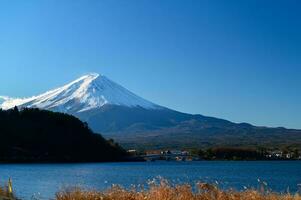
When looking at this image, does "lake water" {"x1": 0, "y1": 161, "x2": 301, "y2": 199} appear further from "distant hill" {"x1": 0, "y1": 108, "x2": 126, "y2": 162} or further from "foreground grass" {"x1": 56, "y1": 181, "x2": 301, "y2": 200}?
"distant hill" {"x1": 0, "y1": 108, "x2": 126, "y2": 162}

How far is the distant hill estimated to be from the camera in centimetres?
10672

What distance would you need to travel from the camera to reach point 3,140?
10569 cm

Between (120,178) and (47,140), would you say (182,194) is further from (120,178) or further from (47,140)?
(47,140)

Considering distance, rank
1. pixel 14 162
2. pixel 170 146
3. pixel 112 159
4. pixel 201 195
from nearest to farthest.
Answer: pixel 201 195 < pixel 14 162 < pixel 112 159 < pixel 170 146

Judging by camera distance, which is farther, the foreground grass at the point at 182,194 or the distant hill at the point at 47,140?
the distant hill at the point at 47,140

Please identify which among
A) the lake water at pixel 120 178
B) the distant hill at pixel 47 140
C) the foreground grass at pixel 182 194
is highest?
the distant hill at pixel 47 140

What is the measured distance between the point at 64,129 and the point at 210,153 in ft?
127

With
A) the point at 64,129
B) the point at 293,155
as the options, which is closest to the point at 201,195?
the point at 64,129

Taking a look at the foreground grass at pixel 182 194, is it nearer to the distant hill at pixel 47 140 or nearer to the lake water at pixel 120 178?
the lake water at pixel 120 178

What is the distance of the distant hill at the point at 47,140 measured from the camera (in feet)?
350

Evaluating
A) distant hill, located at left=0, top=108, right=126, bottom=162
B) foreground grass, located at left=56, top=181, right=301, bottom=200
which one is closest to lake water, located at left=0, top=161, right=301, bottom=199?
foreground grass, located at left=56, top=181, right=301, bottom=200

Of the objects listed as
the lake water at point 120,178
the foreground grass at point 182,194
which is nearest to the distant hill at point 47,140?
the lake water at point 120,178

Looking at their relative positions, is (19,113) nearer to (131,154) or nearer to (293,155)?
(131,154)

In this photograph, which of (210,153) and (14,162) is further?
(210,153)
